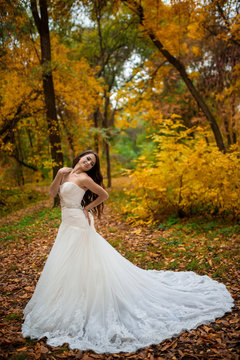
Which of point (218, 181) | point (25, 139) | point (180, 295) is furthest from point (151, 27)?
point (25, 139)

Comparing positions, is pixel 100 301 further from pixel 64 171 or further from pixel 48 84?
pixel 48 84

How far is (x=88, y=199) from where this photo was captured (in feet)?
12.5

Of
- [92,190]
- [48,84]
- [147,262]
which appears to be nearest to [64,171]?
[92,190]

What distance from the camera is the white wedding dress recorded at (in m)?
2.85

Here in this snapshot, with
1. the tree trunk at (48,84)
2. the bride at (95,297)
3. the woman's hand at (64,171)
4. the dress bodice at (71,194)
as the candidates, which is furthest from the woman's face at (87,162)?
the tree trunk at (48,84)

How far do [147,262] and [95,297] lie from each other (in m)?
2.12

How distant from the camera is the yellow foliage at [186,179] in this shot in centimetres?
628

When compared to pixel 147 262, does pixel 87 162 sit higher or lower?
higher

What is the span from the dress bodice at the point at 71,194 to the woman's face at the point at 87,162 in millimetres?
346

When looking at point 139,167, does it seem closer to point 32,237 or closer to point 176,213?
point 176,213

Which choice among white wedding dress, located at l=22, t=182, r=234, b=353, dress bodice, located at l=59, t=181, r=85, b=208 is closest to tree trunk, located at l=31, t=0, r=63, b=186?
dress bodice, located at l=59, t=181, r=85, b=208

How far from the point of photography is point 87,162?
3.62 meters

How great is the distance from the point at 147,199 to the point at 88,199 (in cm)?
380

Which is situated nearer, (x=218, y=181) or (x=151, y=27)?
(x=218, y=181)
